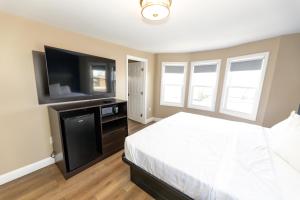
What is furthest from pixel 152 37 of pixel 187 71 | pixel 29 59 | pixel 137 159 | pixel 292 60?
pixel 292 60

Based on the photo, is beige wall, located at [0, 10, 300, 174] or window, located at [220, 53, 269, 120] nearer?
beige wall, located at [0, 10, 300, 174]

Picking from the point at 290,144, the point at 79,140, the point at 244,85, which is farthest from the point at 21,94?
the point at 244,85

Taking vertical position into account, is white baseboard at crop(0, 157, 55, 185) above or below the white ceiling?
below

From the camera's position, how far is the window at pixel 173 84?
3.82m

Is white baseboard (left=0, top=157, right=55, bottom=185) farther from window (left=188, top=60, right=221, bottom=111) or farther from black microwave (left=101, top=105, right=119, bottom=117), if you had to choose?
window (left=188, top=60, right=221, bottom=111)

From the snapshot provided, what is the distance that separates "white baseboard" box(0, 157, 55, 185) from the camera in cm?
170

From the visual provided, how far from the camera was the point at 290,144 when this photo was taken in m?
1.27

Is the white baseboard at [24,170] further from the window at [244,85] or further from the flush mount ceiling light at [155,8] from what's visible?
the window at [244,85]

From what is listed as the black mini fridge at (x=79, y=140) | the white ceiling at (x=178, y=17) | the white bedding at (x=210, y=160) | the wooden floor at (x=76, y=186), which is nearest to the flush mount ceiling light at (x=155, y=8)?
the white ceiling at (x=178, y=17)

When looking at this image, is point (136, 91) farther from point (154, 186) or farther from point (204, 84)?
point (154, 186)

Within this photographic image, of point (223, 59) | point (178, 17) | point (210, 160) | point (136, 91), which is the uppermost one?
point (178, 17)

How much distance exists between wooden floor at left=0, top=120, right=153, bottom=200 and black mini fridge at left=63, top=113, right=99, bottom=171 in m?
0.21

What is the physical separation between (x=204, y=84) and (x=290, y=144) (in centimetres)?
240

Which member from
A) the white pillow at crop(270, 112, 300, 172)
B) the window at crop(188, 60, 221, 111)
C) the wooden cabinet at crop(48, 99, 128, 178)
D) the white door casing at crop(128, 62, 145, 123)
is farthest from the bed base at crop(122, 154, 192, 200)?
the window at crop(188, 60, 221, 111)
